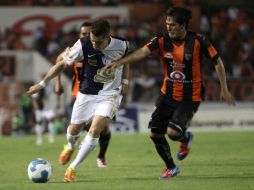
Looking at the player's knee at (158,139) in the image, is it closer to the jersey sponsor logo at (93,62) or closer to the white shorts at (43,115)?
the jersey sponsor logo at (93,62)

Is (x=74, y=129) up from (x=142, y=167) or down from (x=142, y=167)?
up

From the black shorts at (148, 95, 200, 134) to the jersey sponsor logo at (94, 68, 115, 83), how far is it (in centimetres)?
80

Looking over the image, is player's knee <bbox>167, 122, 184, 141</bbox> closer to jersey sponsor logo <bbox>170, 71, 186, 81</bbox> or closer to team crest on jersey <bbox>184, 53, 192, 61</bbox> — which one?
jersey sponsor logo <bbox>170, 71, 186, 81</bbox>

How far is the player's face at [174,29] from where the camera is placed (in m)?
10.8

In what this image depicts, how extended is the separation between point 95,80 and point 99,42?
0.82m

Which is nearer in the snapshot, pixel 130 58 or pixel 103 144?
pixel 130 58

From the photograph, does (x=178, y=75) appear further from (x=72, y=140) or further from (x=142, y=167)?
(x=142, y=167)

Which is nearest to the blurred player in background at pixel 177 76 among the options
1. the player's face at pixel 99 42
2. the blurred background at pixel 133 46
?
the player's face at pixel 99 42

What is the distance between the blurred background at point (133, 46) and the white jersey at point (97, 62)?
528 inches

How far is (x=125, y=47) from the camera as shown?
11.5m

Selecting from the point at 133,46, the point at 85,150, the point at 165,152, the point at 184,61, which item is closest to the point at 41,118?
the point at 133,46

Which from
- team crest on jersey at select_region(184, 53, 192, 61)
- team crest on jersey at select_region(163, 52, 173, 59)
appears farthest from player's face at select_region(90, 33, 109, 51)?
team crest on jersey at select_region(184, 53, 192, 61)

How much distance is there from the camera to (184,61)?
437 inches

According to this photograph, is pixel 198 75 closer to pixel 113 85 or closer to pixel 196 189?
pixel 113 85
